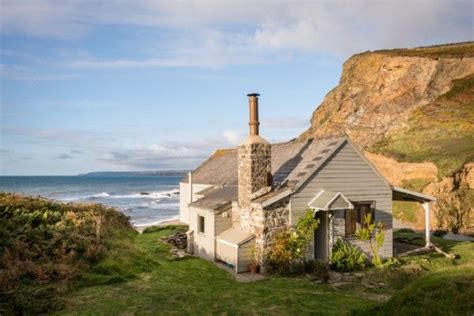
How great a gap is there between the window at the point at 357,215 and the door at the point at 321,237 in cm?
97

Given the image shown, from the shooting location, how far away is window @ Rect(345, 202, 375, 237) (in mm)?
18672

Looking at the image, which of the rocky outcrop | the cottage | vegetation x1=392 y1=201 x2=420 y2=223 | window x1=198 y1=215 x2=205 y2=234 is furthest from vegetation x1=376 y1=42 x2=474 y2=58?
window x1=198 y1=215 x2=205 y2=234

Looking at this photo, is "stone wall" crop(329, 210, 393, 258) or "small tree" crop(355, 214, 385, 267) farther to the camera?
"stone wall" crop(329, 210, 393, 258)

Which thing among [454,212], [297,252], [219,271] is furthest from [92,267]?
[454,212]

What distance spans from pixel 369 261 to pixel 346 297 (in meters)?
6.98

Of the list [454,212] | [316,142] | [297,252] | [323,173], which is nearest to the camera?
[297,252]

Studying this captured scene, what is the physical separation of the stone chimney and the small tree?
4.31m

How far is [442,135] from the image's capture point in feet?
130

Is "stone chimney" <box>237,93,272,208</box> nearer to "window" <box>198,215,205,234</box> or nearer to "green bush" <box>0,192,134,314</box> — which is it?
"window" <box>198,215,205,234</box>

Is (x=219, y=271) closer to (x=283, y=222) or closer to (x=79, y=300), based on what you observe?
(x=283, y=222)

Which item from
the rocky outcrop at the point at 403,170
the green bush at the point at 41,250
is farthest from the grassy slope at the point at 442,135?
the green bush at the point at 41,250

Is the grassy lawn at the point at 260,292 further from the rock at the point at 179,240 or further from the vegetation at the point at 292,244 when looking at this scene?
the rock at the point at 179,240

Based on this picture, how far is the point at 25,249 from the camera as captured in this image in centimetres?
1454

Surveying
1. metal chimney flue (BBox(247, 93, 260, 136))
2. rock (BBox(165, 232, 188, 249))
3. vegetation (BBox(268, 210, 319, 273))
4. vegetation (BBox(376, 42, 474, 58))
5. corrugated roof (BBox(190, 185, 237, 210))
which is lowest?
rock (BBox(165, 232, 188, 249))
